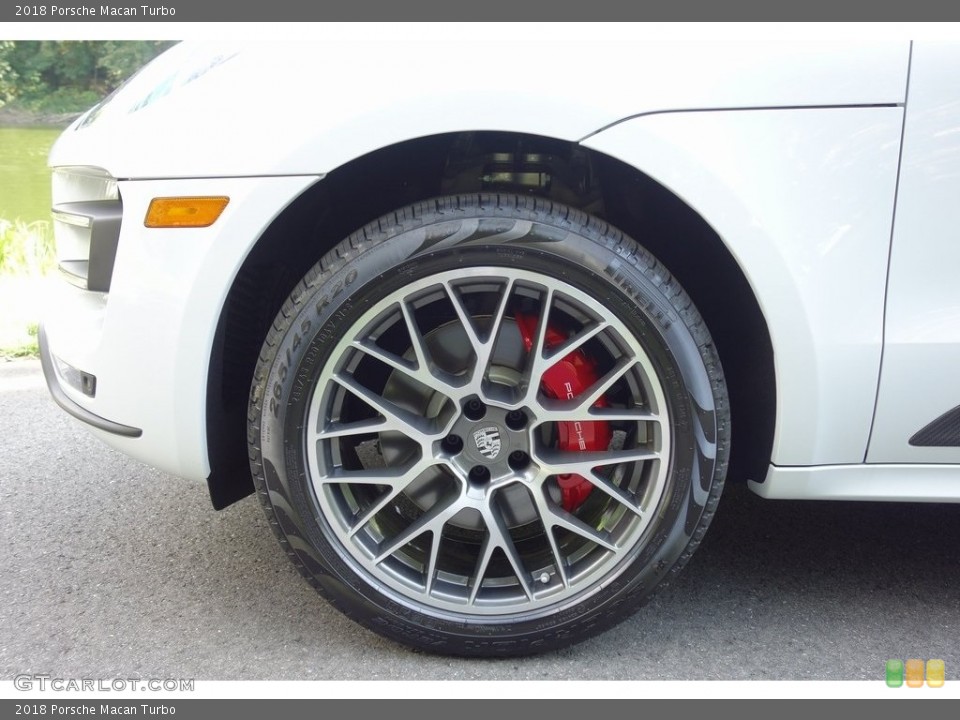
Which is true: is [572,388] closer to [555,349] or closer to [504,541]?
[555,349]

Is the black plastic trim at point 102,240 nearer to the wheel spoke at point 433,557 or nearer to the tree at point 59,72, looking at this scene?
the wheel spoke at point 433,557

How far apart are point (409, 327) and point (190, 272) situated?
434mm

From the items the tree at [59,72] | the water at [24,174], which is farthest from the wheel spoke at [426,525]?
the tree at [59,72]

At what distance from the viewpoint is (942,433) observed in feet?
5.32

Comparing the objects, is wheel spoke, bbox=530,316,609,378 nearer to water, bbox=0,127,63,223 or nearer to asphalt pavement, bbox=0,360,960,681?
asphalt pavement, bbox=0,360,960,681

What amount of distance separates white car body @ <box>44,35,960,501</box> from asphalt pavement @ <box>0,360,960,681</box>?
0.49m

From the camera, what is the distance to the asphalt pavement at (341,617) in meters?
1.77

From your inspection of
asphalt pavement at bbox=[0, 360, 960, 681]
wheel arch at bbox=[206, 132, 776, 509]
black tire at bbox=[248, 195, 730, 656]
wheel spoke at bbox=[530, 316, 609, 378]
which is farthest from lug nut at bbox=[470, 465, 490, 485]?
wheel arch at bbox=[206, 132, 776, 509]

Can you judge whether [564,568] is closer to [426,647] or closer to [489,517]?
[489,517]

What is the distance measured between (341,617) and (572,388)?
30.3 inches

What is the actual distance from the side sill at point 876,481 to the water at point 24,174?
5470mm

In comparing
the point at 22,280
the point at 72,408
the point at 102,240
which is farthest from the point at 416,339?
the point at 22,280

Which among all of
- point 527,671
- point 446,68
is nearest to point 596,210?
point 446,68

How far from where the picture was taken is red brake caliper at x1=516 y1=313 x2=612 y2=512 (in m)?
1.82
